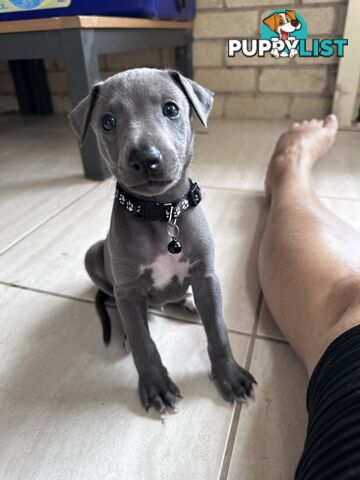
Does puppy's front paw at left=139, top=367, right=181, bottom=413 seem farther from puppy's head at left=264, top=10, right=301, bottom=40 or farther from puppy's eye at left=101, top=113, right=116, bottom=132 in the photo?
puppy's head at left=264, top=10, right=301, bottom=40

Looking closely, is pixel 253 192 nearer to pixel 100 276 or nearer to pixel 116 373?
pixel 100 276

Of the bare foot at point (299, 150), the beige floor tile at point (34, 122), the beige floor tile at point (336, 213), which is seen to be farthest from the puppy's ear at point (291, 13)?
the beige floor tile at point (34, 122)

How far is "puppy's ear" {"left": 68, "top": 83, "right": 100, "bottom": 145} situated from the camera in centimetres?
77

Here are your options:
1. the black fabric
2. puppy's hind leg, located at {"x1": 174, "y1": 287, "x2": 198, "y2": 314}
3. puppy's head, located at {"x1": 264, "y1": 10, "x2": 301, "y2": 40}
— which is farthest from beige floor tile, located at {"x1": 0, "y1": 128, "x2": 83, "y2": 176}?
the black fabric

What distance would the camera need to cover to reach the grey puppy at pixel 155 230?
69 centimetres

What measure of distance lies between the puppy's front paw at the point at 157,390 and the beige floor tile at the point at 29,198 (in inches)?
32.2

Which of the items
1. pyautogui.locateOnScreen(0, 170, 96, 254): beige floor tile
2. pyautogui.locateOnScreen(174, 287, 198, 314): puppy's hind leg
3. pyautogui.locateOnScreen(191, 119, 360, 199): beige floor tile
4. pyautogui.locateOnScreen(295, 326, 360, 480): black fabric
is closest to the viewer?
pyautogui.locateOnScreen(295, 326, 360, 480): black fabric

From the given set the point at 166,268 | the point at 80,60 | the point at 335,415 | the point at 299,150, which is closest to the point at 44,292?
the point at 166,268

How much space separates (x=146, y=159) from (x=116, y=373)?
1.63 ft

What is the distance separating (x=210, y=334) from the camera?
82 cm

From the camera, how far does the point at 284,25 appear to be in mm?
2533

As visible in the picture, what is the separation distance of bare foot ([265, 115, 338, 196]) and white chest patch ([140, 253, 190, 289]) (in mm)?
741

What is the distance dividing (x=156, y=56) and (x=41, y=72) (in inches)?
38.3

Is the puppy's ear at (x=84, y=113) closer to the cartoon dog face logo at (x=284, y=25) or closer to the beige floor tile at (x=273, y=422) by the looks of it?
the beige floor tile at (x=273, y=422)
